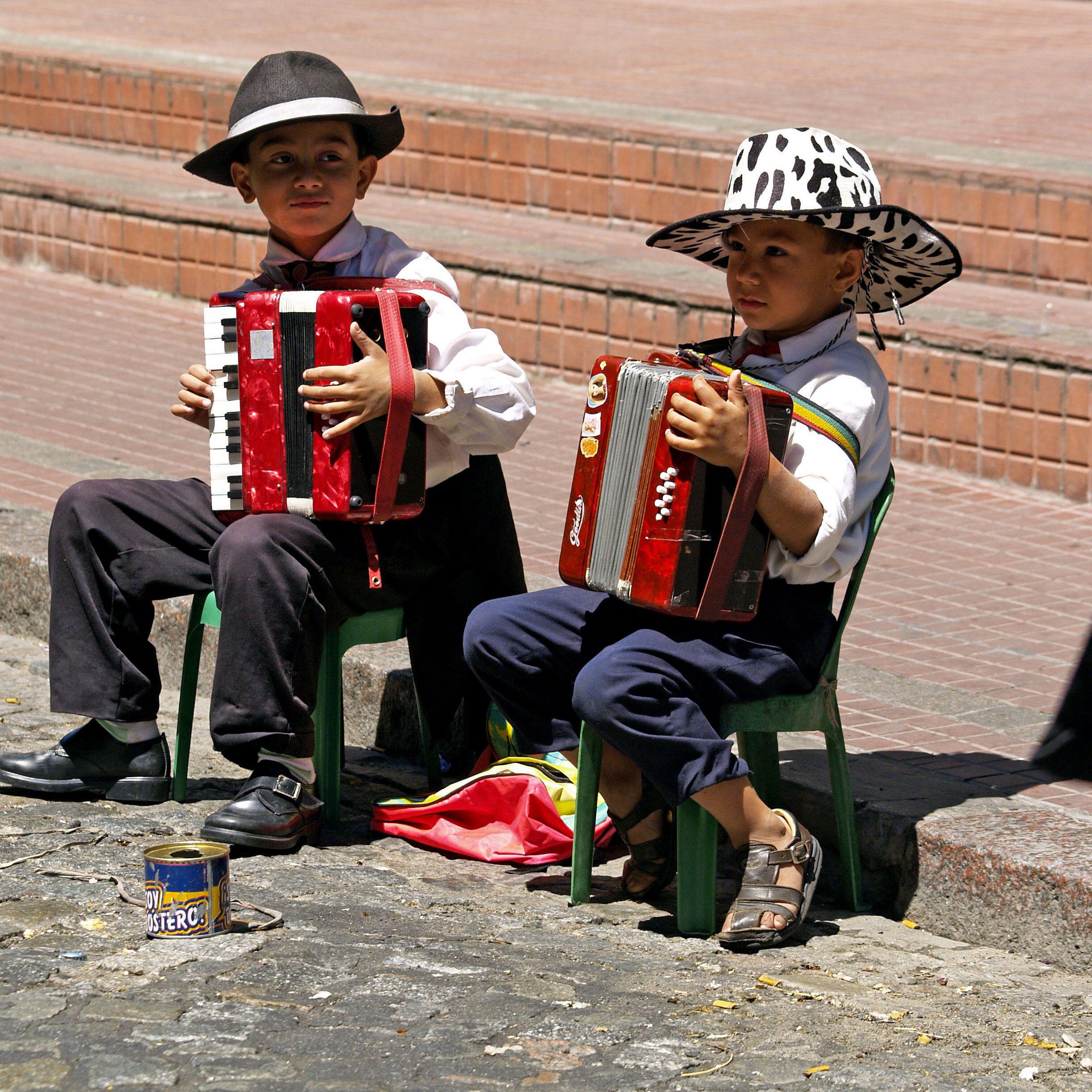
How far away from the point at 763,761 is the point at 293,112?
5.32 ft

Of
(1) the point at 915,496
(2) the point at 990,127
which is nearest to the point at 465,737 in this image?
(1) the point at 915,496

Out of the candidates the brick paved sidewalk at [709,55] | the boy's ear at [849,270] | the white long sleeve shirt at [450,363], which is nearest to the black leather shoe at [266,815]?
the white long sleeve shirt at [450,363]

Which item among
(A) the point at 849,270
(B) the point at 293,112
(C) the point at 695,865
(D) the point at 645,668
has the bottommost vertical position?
(C) the point at 695,865

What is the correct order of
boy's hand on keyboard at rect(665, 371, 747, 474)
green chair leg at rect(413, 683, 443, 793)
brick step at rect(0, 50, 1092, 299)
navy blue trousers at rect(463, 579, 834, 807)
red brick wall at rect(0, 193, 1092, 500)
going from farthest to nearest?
brick step at rect(0, 50, 1092, 299)
red brick wall at rect(0, 193, 1092, 500)
green chair leg at rect(413, 683, 443, 793)
navy blue trousers at rect(463, 579, 834, 807)
boy's hand on keyboard at rect(665, 371, 747, 474)

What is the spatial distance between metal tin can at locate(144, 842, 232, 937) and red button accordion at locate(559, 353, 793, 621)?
855 millimetres

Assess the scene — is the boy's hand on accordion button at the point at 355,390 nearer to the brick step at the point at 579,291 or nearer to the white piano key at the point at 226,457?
the white piano key at the point at 226,457

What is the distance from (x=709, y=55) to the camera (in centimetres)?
1190

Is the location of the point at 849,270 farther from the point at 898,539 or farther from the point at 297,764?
the point at 898,539

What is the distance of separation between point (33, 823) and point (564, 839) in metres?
1.08

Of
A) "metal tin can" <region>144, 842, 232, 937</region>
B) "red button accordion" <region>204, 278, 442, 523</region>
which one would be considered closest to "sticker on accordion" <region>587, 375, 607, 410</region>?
"red button accordion" <region>204, 278, 442, 523</region>

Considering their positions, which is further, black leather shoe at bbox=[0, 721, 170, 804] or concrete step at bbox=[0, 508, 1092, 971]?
black leather shoe at bbox=[0, 721, 170, 804]

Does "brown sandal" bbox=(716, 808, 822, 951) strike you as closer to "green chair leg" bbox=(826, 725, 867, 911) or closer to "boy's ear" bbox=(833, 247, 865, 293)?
"green chair leg" bbox=(826, 725, 867, 911)

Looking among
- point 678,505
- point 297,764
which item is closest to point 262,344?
point 297,764

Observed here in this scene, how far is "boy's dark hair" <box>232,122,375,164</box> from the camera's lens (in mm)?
3947
